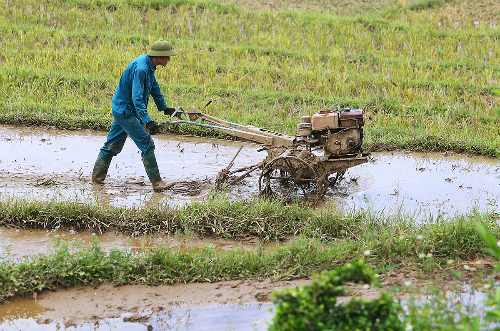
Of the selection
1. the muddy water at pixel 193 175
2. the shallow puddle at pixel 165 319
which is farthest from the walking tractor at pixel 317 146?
the shallow puddle at pixel 165 319

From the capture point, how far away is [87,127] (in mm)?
8562

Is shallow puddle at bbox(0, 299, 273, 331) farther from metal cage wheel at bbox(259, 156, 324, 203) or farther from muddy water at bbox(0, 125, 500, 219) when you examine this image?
metal cage wheel at bbox(259, 156, 324, 203)

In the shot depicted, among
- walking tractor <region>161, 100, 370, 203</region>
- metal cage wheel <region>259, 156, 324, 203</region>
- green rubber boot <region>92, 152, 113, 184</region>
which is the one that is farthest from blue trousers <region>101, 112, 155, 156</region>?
A: metal cage wheel <region>259, 156, 324, 203</region>

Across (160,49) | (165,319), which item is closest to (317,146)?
(160,49)

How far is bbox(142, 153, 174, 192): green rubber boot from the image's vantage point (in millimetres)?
6031

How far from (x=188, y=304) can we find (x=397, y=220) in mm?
2300

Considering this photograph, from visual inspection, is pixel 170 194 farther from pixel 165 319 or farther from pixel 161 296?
pixel 165 319

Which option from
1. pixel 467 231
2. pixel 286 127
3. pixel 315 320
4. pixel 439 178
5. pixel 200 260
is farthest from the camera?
pixel 286 127

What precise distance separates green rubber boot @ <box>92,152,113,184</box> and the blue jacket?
65cm

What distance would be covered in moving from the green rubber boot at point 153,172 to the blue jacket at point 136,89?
0.49 m

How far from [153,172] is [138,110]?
79 centimetres

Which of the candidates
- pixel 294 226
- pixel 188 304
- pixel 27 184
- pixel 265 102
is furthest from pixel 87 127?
pixel 188 304

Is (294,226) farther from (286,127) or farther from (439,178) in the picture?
(286,127)

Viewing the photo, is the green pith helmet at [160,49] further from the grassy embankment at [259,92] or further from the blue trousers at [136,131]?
the grassy embankment at [259,92]
